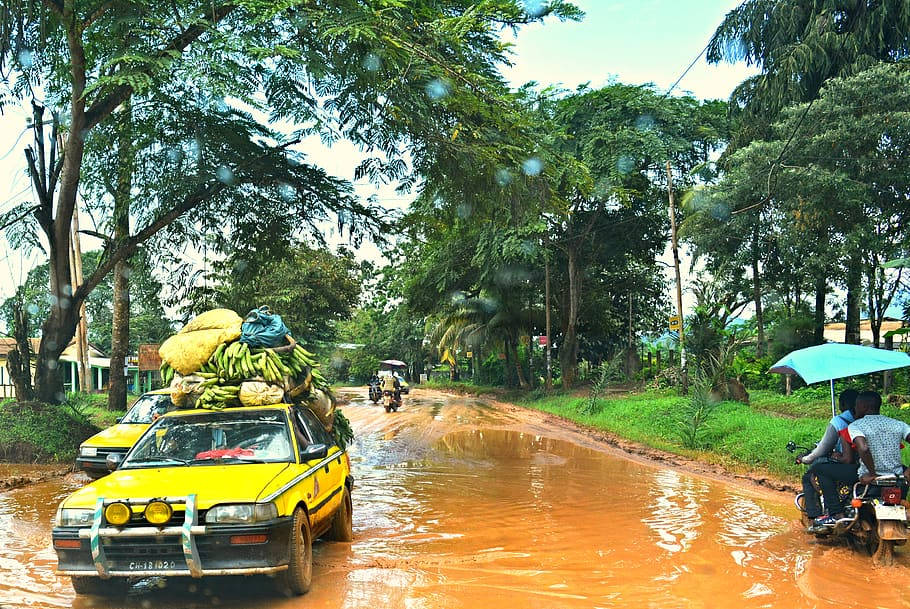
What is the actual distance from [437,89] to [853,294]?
1736cm

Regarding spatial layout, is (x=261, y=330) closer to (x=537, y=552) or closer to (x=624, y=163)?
(x=537, y=552)

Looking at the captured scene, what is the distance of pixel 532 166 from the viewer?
13.1 meters

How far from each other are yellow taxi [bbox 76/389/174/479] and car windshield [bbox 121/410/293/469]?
3.46 meters

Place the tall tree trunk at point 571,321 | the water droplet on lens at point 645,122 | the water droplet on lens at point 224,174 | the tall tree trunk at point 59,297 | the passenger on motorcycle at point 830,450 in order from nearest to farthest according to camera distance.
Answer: the passenger on motorcycle at point 830,450, the tall tree trunk at point 59,297, the water droplet on lens at point 224,174, the water droplet on lens at point 645,122, the tall tree trunk at point 571,321

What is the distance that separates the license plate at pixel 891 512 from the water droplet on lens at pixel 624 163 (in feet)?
72.6

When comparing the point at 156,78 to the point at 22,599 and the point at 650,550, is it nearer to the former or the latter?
the point at 22,599

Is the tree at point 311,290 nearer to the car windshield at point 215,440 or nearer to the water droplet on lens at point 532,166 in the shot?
the water droplet on lens at point 532,166

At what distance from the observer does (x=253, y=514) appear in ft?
19.0

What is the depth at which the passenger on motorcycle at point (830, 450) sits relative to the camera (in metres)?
7.88

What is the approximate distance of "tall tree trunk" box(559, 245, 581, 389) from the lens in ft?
113

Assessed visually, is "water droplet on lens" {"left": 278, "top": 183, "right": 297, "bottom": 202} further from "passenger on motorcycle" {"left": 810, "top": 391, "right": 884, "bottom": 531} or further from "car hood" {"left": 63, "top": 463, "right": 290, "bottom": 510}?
"passenger on motorcycle" {"left": 810, "top": 391, "right": 884, "bottom": 531}

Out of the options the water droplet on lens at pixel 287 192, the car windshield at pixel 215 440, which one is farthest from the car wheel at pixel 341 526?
the water droplet on lens at pixel 287 192

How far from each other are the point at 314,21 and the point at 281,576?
725 centimetres

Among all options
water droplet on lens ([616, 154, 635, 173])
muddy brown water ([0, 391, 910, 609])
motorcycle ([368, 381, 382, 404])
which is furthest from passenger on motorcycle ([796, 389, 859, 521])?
motorcycle ([368, 381, 382, 404])
